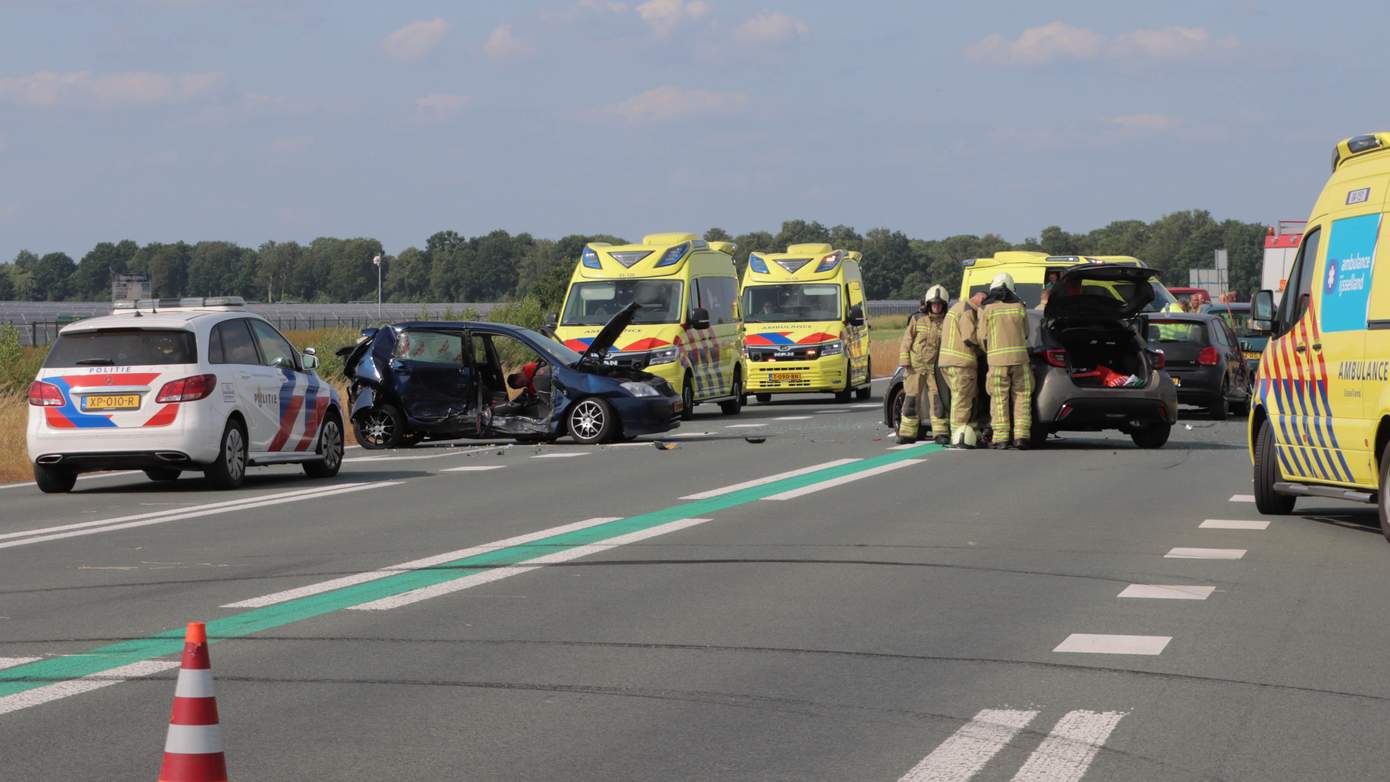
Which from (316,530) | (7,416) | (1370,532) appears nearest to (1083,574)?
(1370,532)

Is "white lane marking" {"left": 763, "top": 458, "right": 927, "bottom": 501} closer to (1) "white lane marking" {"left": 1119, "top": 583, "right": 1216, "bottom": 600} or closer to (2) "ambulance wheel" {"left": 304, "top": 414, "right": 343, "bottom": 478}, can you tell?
(2) "ambulance wheel" {"left": 304, "top": 414, "right": 343, "bottom": 478}

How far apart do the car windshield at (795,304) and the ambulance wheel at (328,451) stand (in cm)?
1640

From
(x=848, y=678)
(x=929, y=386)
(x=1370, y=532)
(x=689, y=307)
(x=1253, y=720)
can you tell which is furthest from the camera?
(x=689, y=307)

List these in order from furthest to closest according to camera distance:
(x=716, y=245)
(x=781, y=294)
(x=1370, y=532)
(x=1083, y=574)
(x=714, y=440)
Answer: (x=781, y=294)
(x=716, y=245)
(x=714, y=440)
(x=1370, y=532)
(x=1083, y=574)

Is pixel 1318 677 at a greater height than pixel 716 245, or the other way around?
pixel 716 245

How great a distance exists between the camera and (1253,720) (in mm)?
7023

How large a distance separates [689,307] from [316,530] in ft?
53.9

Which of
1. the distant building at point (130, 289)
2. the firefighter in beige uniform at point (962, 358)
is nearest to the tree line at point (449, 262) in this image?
the distant building at point (130, 289)

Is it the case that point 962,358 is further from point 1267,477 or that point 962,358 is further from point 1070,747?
point 1070,747

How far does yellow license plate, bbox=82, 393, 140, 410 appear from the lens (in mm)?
17141

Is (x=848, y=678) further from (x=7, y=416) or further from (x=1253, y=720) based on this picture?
(x=7, y=416)

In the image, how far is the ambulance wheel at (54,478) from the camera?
17.9 meters

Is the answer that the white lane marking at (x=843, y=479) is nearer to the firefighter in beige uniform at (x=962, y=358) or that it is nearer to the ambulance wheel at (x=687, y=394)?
the firefighter in beige uniform at (x=962, y=358)

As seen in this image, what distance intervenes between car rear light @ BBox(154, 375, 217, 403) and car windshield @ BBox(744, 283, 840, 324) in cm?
1896
